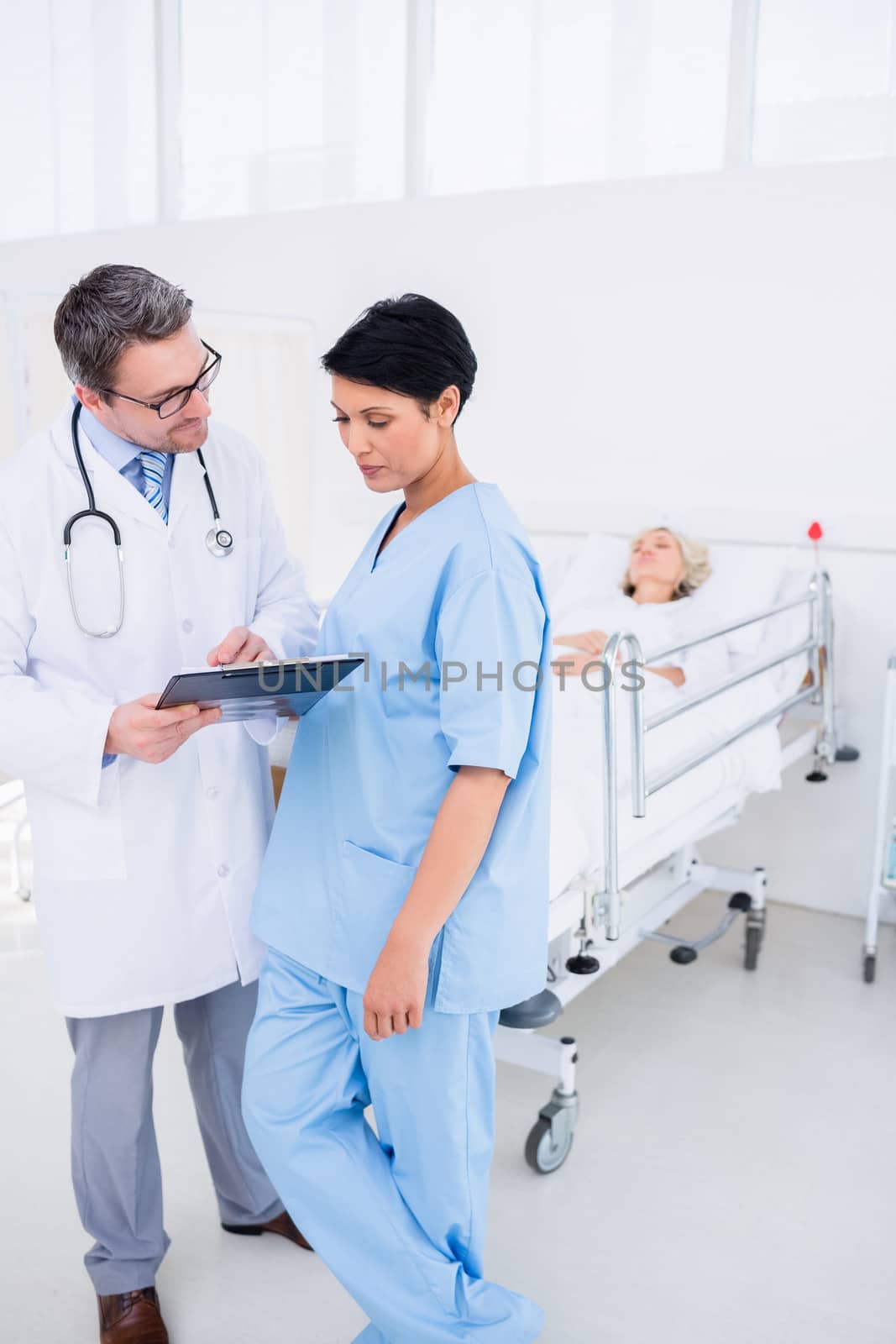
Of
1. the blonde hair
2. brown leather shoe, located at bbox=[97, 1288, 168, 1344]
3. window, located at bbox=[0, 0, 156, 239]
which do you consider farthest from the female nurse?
window, located at bbox=[0, 0, 156, 239]

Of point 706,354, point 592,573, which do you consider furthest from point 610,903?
point 706,354

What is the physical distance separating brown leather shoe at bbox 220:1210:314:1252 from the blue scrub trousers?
0.49 meters

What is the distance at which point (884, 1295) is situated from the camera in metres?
1.78

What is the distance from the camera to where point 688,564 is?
3195mm

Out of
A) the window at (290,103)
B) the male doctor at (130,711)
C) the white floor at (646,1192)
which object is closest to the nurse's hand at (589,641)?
the white floor at (646,1192)

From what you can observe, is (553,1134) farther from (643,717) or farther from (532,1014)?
(643,717)

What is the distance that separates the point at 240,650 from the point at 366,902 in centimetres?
40

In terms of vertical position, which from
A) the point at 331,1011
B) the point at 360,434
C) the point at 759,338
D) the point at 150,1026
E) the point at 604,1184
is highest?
→ the point at 759,338

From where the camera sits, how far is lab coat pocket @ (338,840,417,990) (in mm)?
1339

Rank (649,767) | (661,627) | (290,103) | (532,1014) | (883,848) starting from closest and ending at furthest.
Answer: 1. (532,1014)
2. (649,767)
3. (883,848)
4. (661,627)
5. (290,103)

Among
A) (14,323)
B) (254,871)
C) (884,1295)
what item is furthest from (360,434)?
(14,323)

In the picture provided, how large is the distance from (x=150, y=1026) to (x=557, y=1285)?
771 millimetres

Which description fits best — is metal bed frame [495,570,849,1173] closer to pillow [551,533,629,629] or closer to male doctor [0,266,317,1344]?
male doctor [0,266,317,1344]

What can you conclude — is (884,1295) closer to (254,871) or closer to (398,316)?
(254,871)
